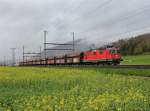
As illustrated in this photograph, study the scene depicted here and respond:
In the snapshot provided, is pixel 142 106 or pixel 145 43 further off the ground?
pixel 145 43

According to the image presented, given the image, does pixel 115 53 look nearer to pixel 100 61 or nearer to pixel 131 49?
pixel 100 61

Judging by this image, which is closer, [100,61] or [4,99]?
[4,99]

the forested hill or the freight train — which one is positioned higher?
the forested hill

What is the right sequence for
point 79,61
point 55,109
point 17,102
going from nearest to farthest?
point 55,109
point 17,102
point 79,61

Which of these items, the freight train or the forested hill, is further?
the forested hill

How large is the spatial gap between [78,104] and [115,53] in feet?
184

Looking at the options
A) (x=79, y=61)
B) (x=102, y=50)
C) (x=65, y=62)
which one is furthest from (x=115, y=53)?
(x=65, y=62)

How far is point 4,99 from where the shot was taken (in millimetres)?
13555

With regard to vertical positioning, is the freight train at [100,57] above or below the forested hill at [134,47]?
below

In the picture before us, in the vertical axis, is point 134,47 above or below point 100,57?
above

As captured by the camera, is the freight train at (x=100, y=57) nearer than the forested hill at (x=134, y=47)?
Yes

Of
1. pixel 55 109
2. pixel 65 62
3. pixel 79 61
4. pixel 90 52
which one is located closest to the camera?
pixel 55 109

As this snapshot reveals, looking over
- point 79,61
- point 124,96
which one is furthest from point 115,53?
point 124,96

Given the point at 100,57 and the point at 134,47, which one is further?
the point at 134,47
